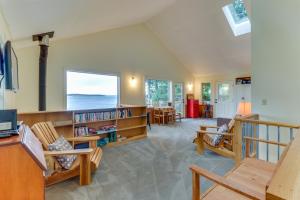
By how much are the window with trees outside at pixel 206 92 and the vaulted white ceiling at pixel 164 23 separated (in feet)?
2.45

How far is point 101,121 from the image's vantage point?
468 centimetres

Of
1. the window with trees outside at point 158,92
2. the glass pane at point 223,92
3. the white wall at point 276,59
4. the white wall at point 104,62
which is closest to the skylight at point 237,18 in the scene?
the white wall at point 276,59

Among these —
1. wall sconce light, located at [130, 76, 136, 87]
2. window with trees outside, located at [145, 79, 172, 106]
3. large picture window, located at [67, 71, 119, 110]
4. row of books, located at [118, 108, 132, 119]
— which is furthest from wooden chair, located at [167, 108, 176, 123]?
row of books, located at [118, 108, 132, 119]

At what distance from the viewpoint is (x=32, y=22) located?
2.90 m

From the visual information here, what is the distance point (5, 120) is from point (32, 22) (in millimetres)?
2029

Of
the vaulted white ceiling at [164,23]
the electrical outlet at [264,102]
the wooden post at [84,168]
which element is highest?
the vaulted white ceiling at [164,23]

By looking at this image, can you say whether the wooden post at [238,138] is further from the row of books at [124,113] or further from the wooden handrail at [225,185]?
the row of books at [124,113]

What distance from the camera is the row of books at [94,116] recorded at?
13.5 feet

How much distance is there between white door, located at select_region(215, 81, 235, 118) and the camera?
9195mm

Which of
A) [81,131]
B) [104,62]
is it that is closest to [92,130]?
[81,131]

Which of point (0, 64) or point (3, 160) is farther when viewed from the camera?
point (0, 64)

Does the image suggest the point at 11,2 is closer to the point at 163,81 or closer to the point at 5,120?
the point at 5,120

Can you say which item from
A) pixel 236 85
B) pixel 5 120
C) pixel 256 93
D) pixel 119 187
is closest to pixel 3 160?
pixel 5 120

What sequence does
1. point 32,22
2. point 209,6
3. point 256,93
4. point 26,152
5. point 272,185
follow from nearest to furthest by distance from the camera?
point 272,185
point 26,152
point 32,22
point 256,93
point 209,6
